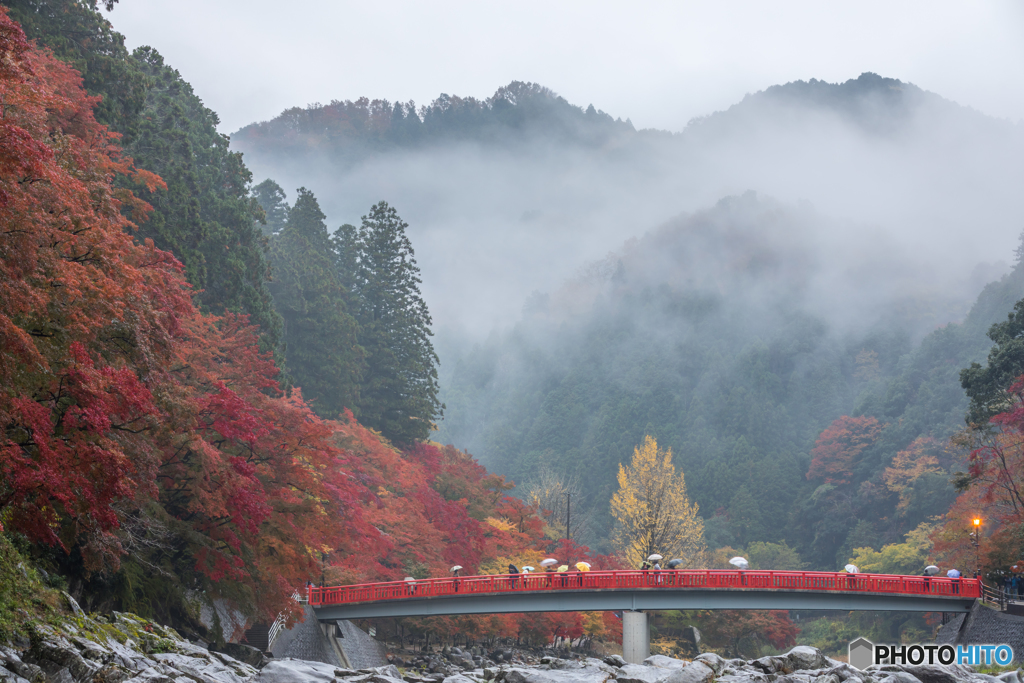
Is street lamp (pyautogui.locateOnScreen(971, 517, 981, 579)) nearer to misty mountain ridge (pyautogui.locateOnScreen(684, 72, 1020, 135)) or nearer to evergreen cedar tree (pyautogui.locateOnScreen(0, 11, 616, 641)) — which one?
evergreen cedar tree (pyautogui.locateOnScreen(0, 11, 616, 641))

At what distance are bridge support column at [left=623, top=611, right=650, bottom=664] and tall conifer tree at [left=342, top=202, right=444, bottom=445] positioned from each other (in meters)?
26.0

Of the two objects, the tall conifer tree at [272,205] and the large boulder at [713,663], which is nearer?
the large boulder at [713,663]

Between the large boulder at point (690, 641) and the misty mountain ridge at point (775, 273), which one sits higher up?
the misty mountain ridge at point (775, 273)

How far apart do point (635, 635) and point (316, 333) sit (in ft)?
94.5

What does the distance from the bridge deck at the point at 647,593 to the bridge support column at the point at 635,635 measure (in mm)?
592

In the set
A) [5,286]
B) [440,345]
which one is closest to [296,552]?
[5,286]

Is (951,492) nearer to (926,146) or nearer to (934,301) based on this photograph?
(934,301)

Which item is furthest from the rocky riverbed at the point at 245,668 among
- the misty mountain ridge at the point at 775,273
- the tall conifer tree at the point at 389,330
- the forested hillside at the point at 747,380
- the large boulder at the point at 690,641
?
the misty mountain ridge at the point at 775,273

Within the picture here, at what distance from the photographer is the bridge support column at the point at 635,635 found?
103ft

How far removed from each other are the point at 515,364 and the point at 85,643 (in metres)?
123

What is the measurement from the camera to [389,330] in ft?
190

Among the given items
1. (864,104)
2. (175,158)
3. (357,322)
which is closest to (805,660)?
(175,158)

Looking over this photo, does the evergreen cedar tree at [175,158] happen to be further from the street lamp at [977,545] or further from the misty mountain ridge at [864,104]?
the misty mountain ridge at [864,104]

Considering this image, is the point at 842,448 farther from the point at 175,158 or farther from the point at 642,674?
the point at 642,674
